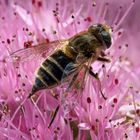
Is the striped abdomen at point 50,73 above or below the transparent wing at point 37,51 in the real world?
below

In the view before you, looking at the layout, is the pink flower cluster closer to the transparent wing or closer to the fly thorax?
the transparent wing

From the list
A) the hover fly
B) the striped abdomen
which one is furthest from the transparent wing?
the striped abdomen

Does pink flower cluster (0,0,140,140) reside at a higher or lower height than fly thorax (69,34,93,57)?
lower

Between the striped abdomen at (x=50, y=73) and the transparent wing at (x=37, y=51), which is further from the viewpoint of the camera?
the transparent wing at (x=37, y=51)

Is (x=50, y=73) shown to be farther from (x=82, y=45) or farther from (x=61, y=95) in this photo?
(x=82, y=45)

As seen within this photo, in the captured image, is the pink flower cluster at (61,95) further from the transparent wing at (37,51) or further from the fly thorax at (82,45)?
the fly thorax at (82,45)

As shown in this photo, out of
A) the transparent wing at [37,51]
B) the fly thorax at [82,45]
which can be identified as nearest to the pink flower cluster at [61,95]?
the transparent wing at [37,51]

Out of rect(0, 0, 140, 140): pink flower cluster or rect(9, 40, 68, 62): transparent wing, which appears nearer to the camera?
rect(0, 0, 140, 140): pink flower cluster

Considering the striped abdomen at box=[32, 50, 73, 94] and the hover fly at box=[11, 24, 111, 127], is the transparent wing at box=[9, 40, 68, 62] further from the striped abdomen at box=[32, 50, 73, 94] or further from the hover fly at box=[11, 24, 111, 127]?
the striped abdomen at box=[32, 50, 73, 94]
